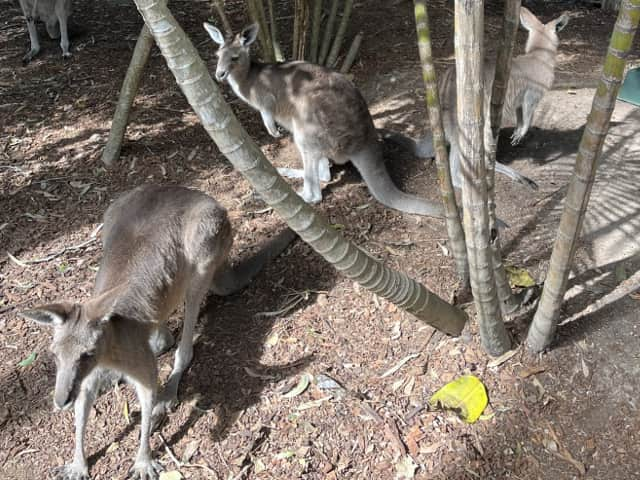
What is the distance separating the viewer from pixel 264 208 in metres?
4.38

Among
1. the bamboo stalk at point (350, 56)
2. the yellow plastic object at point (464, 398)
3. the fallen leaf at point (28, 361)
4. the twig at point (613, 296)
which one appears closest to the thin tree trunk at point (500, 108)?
the twig at point (613, 296)

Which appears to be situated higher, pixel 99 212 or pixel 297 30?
pixel 297 30

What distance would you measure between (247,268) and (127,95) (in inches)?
76.7

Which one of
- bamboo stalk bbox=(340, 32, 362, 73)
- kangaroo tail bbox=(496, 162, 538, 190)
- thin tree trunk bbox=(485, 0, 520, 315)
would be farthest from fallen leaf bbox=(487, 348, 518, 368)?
bamboo stalk bbox=(340, 32, 362, 73)

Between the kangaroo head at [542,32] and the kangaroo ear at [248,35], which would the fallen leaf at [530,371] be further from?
the kangaroo ear at [248,35]

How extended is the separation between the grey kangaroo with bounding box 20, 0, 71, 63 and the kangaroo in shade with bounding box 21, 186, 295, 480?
4.42 metres

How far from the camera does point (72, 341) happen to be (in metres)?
2.42

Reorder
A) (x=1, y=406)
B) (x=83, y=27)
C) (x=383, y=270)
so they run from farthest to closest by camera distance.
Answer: (x=83, y=27), (x=1, y=406), (x=383, y=270)

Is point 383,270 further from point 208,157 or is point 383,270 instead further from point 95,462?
point 208,157

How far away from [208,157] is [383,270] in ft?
9.77

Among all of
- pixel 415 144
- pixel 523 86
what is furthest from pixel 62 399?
pixel 523 86

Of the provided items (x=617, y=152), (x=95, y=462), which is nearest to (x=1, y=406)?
(x=95, y=462)

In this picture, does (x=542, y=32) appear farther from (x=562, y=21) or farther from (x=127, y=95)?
(x=127, y=95)

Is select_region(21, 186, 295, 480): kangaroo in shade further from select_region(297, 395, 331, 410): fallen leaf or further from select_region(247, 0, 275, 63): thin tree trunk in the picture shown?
select_region(247, 0, 275, 63): thin tree trunk
